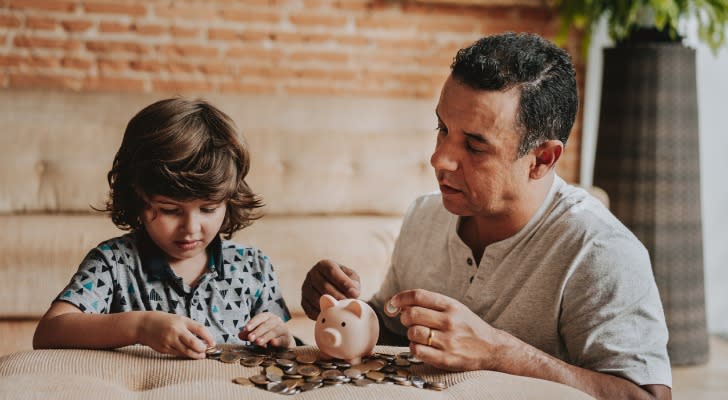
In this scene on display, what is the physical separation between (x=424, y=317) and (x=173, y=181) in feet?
1.89

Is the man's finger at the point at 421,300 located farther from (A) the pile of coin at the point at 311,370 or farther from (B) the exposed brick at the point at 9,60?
(B) the exposed brick at the point at 9,60

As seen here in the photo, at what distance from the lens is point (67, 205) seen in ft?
8.75

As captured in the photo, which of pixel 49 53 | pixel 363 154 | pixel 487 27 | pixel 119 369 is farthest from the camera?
pixel 487 27

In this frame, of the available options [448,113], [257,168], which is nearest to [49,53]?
[257,168]

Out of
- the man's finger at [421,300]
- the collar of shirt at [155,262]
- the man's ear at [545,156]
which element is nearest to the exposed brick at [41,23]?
the collar of shirt at [155,262]

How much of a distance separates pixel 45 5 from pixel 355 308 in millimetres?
2656

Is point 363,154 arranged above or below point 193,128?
below

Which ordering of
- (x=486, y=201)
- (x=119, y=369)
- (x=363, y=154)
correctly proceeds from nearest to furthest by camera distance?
1. (x=119, y=369)
2. (x=486, y=201)
3. (x=363, y=154)

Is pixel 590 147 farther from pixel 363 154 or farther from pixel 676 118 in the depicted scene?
pixel 363 154

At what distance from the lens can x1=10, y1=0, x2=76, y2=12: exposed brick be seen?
3.36 m

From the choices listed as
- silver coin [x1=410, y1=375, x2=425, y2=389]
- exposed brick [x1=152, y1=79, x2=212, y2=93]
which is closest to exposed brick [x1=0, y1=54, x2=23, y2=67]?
exposed brick [x1=152, y1=79, x2=212, y2=93]

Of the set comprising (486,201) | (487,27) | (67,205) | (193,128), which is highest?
(487,27)

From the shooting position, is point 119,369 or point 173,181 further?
point 173,181

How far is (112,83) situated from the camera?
3506mm
